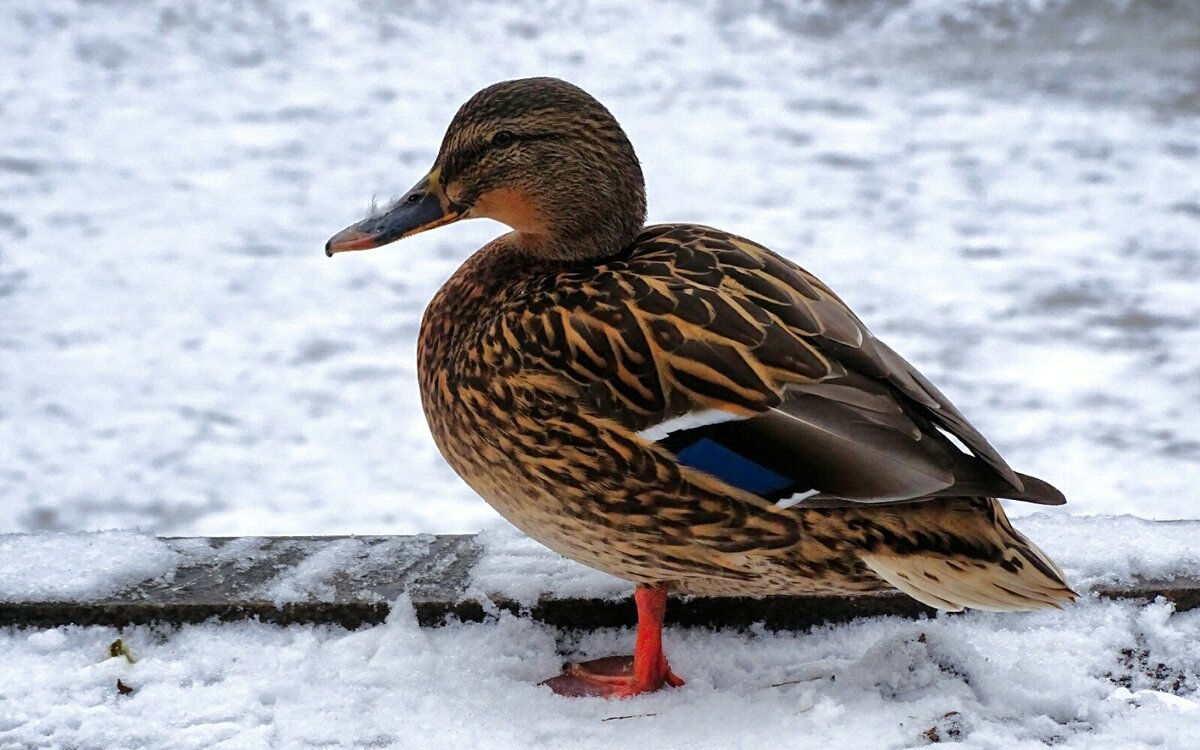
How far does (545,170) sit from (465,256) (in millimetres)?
3714

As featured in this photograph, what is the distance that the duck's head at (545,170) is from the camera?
7.92 feet

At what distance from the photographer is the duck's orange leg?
7.60 ft

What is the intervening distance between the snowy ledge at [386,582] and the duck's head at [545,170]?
0.59 m

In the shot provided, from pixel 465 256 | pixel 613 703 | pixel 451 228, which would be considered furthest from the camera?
pixel 451 228

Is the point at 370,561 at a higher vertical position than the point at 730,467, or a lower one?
lower

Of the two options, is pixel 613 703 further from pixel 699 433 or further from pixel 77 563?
pixel 77 563

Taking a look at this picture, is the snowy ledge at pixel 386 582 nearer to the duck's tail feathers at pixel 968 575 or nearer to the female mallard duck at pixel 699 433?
the female mallard duck at pixel 699 433

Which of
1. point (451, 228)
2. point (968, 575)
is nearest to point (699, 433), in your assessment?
point (968, 575)

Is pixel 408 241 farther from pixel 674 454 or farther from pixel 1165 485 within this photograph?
pixel 674 454

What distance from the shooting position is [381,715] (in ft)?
7.43

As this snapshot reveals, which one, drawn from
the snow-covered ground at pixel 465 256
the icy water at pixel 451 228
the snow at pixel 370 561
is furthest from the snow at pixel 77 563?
the icy water at pixel 451 228

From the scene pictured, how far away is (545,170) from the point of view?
242 cm

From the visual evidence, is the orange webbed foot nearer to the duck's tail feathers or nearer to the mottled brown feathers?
the mottled brown feathers

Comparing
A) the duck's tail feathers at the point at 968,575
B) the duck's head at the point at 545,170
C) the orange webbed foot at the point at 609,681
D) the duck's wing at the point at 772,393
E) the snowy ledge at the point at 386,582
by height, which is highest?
the duck's head at the point at 545,170
